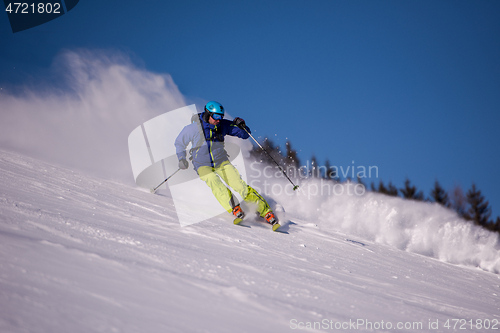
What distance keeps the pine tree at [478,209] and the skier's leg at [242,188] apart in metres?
40.9

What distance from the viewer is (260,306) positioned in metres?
1.62

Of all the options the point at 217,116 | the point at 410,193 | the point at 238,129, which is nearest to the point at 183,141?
the point at 217,116

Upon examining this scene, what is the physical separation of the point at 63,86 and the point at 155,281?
17.9 metres

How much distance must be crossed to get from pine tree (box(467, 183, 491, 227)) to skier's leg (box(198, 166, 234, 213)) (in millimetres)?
41524

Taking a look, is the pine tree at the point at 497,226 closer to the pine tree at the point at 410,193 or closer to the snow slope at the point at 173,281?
the pine tree at the point at 410,193

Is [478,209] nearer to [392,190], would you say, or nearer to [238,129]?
[392,190]

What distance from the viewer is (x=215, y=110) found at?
5.78 metres

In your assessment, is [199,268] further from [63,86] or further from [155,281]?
[63,86]

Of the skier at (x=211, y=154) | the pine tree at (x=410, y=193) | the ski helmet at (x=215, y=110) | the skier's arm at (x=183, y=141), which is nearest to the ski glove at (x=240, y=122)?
the skier at (x=211, y=154)

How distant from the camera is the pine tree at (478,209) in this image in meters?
35.6

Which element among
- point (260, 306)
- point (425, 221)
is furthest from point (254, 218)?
point (425, 221)

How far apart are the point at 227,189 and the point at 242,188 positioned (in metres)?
0.34

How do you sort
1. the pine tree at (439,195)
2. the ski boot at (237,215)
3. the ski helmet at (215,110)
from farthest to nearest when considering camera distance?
1. the pine tree at (439,195)
2. the ski helmet at (215,110)
3. the ski boot at (237,215)

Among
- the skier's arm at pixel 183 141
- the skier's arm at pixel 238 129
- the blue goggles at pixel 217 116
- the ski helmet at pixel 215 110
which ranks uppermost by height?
the ski helmet at pixel 215 110
